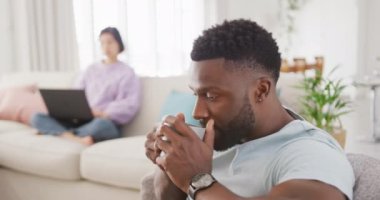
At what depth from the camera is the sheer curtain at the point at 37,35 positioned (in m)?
4.22

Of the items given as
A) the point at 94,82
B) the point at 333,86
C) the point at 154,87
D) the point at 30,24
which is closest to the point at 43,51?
the point at 30,24

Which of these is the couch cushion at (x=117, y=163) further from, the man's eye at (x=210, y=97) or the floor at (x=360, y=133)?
the floor at (x=360, y=133)

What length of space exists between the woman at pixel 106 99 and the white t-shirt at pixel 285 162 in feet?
5.67

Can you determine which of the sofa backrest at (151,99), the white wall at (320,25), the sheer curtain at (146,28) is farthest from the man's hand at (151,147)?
the white wall at (320,25)

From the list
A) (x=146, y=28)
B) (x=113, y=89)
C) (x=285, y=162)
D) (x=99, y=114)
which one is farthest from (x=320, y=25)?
(x=285, y=162)

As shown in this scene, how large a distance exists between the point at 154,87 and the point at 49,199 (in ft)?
2.99

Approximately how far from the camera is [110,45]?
118 inches

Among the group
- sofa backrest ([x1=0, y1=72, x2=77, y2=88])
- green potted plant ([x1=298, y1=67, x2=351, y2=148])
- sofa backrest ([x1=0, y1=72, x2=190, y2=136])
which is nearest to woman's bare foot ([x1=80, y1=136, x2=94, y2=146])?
sofa backrest ([x1=0, y1=72, x2=190, y2=136])

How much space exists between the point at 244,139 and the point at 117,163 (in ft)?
4.40

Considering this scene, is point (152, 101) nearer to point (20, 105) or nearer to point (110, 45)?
point (110, 45)

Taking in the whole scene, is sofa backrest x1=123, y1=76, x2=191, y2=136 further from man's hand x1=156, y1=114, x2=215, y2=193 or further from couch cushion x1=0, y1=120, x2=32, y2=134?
man's hand x1=156, y1=114, x2=215, y2=193

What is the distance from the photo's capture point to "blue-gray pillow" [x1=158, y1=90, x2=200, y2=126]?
2422 millimetres

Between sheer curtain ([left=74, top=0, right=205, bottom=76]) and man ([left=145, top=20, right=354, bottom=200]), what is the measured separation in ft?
11.3

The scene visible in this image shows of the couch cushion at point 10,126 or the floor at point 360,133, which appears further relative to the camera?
the floor at point 360,133
